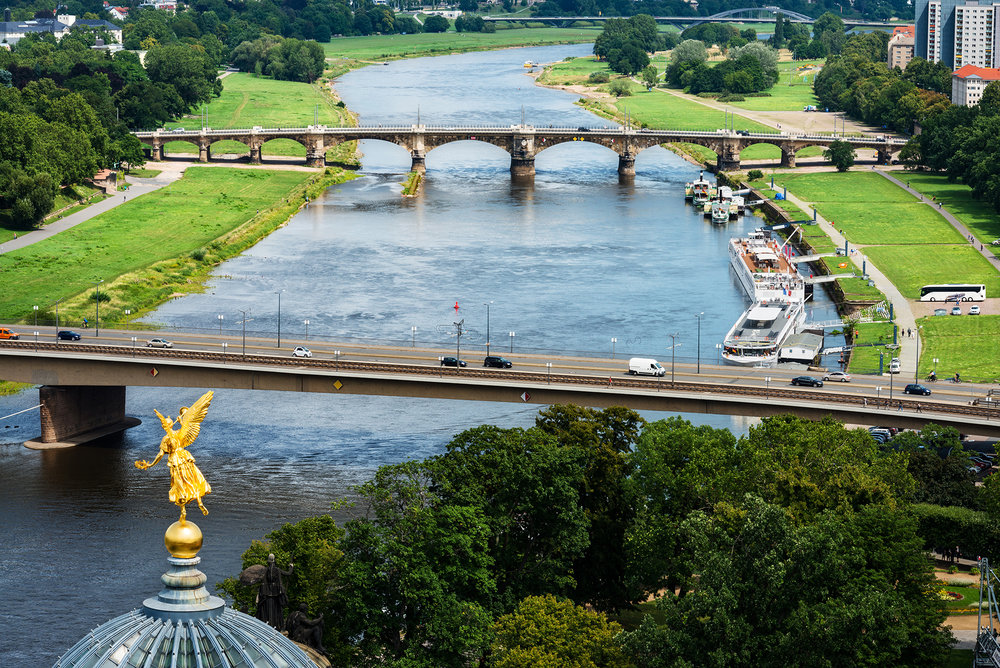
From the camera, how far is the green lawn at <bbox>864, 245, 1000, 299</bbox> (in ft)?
431

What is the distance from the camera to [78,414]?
91.9 m

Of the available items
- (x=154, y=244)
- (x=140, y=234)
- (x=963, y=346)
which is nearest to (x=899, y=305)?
(x=963, y=346)

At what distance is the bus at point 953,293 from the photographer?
123 m

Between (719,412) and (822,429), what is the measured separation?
587 inches

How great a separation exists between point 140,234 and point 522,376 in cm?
7124

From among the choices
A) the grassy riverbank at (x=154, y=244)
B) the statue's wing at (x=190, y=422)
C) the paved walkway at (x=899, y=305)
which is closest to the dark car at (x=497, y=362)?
the paved walkway at (x=899, y=305)

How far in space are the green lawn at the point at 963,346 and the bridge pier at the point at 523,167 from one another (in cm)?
8385

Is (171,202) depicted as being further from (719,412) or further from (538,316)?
(719,412)

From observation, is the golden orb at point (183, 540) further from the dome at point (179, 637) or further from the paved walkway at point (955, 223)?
the paved walkway at point (955, 223)

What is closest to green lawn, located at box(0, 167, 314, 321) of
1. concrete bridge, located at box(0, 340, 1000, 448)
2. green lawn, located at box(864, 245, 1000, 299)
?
concrete bridge, located at box(0, 340, 1000, 448)

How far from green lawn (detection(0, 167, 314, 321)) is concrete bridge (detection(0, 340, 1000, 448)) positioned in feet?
79.9

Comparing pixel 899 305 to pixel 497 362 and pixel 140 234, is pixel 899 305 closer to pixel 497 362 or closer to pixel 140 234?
pixel 497 362

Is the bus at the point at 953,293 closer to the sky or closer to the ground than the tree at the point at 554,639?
closer to the sky

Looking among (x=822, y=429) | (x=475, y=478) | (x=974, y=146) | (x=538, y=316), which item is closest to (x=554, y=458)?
(x=475, y=478)
